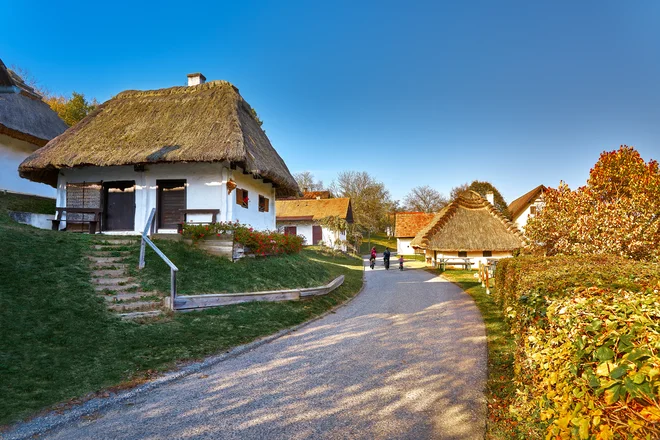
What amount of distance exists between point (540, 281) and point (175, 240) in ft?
35.0

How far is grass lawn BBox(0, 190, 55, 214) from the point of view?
16844mm

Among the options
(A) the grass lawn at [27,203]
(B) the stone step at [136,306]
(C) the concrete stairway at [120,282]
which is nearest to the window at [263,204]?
(C) the concrete stairway at [120,282]

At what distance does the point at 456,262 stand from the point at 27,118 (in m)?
25.6

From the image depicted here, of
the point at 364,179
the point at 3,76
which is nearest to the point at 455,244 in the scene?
the point at 3,76

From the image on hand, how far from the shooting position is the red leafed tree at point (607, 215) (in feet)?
36.7

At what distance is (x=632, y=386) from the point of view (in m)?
1.79

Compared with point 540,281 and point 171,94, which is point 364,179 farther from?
point 540,281

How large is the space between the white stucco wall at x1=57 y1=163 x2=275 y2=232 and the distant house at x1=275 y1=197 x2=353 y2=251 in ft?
64.9

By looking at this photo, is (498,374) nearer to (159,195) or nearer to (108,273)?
(108,273)

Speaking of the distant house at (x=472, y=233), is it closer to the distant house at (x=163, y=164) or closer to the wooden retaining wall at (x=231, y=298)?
the distant house at (x=163, y=164)

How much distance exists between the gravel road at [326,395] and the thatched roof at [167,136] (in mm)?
8410

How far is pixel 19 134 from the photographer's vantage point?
18188 mm

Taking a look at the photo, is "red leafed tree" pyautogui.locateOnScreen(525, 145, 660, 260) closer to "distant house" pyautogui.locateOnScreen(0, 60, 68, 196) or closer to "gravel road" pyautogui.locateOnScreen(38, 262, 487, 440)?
"gravel road" pyautogui.locateOnScreen(38, 262, 487, 440)

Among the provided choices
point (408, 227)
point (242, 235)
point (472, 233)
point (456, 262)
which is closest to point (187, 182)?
point (242, 235)
